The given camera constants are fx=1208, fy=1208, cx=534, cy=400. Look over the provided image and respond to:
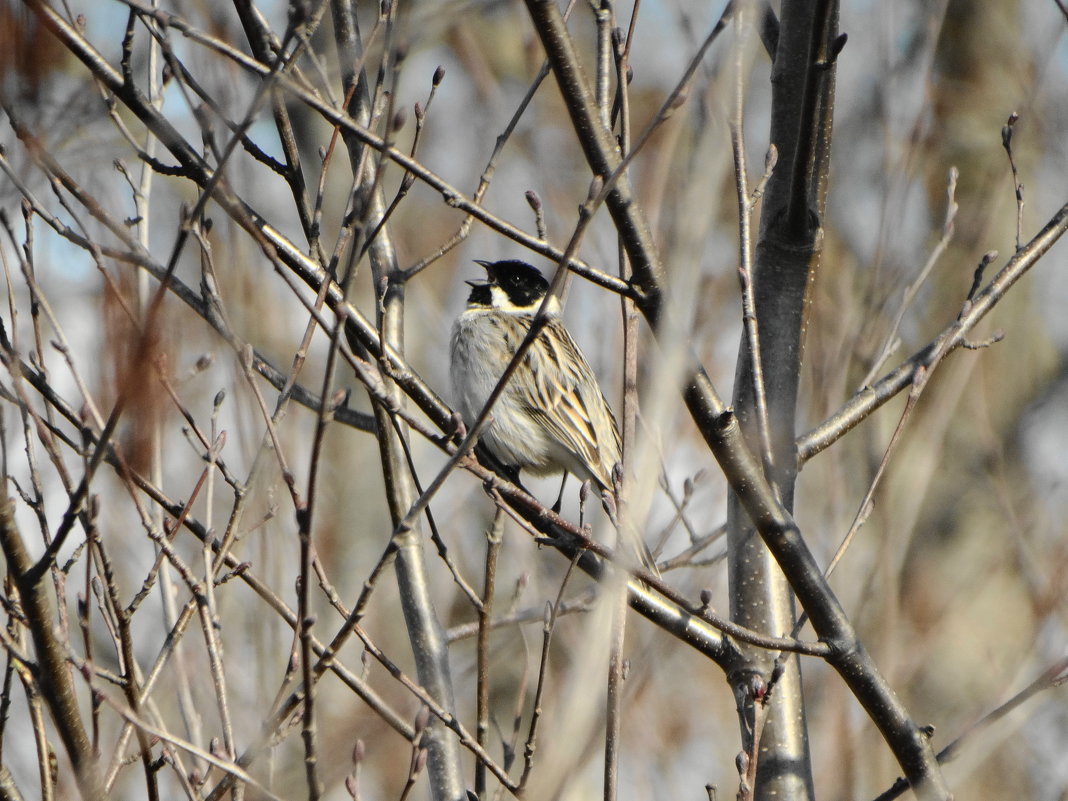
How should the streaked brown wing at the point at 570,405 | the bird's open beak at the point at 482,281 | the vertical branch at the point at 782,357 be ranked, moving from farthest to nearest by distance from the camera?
1. the bird's open beak at the point at 482,281
2. the streaked brown wing at the point at 570,405
3. the vertical branch at the point at 782,357

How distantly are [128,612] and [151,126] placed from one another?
0.94 meters

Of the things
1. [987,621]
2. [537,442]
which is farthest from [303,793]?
[987,621]

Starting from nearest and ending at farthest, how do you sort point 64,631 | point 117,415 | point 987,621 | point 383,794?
1. point 117,415
2. point 64,631
3. point 383,794
4. point 987,621

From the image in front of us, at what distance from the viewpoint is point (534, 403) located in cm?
555

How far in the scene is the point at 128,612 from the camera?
229 cm

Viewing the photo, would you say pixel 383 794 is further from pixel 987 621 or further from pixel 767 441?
pixel 767 441

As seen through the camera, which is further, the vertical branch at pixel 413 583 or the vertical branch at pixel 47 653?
the vertical branch at pixel 413 583

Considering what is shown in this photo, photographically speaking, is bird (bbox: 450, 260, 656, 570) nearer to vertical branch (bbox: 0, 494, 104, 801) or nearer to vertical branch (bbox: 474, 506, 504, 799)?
vertical branch (bbox: 474, 506, 504, 799)

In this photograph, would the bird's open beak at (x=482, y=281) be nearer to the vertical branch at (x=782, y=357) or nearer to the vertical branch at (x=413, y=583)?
the vertical branch at (x=413, y=583)

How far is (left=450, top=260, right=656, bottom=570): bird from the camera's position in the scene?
542 cm

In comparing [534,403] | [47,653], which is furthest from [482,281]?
[47,653]

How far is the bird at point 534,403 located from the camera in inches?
213

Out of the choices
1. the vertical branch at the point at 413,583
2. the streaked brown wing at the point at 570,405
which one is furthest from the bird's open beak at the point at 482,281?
the vertical branch at the point at 413,583

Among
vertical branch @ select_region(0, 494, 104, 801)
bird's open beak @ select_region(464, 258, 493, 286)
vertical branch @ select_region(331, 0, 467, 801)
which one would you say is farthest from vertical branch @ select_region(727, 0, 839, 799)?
bird's open beak @ select_region(464, 258, 493, 286)
